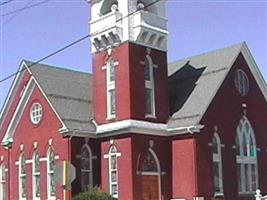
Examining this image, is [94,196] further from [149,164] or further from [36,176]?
[36,176]

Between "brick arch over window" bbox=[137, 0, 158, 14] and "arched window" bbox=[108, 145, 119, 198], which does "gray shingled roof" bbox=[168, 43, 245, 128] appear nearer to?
"arched window" bbox=[108, 145, 119, 198]

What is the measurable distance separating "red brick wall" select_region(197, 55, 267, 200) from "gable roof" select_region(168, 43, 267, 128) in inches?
19.8

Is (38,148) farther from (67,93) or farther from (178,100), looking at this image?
(178,100)

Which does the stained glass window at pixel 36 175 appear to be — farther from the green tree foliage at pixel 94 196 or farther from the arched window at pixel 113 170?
the green tree foliage at pixel 94 196

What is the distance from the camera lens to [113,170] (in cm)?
3375

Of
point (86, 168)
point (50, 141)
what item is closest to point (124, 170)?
point (86, 168)

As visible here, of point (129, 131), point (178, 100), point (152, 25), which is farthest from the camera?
point (178, 100)

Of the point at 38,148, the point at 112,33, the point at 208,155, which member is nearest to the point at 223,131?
the point at 208,155

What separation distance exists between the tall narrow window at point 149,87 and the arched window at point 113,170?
3176 mm

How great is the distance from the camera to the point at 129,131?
107ft

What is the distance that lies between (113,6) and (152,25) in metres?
2.59

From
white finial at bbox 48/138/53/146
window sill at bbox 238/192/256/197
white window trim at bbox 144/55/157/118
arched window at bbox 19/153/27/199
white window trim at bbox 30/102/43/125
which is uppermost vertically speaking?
white window trim at bbox 144/55/157/118

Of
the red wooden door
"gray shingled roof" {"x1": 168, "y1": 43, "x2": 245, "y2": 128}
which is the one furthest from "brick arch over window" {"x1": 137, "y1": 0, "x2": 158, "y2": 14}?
the red wooden door

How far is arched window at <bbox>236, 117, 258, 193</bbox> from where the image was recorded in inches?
1463
